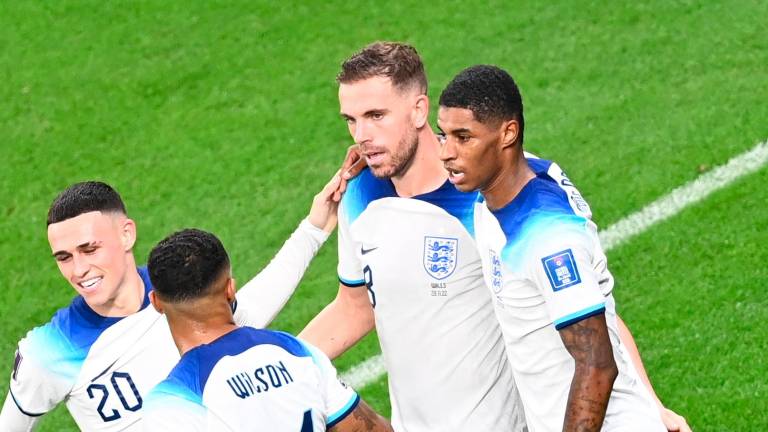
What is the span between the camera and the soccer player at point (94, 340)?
18.0ft

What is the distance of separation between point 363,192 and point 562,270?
1270 mm

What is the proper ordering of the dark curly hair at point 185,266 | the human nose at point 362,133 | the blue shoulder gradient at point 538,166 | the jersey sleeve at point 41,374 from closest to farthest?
the dark curly hair at point 185,266
the blue shoulder gradient at point 538,166
the jersey sleeve at point 41,374
the human nose at point 362,133

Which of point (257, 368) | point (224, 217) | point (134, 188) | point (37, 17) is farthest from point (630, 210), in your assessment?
point (37, 17)

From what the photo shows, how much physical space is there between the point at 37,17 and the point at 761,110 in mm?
6206

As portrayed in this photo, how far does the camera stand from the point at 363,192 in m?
5.80

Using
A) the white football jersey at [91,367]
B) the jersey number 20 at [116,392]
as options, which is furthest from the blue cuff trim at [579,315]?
the jersey number 20 at [116,392]

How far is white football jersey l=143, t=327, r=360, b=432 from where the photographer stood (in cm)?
447

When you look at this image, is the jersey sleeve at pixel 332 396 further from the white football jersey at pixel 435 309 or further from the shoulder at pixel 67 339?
the shoulder at pixel 67 339

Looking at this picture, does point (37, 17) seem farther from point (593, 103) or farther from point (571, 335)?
point (571, 335)

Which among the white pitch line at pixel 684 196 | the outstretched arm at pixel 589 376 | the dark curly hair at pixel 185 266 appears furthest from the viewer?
the white pitch line at pixel 684 196

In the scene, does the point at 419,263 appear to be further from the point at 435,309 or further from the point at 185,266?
the point at 185,266

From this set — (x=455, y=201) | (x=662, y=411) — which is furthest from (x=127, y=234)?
(x=662, y=411)

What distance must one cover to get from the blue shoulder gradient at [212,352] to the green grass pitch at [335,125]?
3.44 metres

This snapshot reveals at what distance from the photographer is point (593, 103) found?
1035 cm
